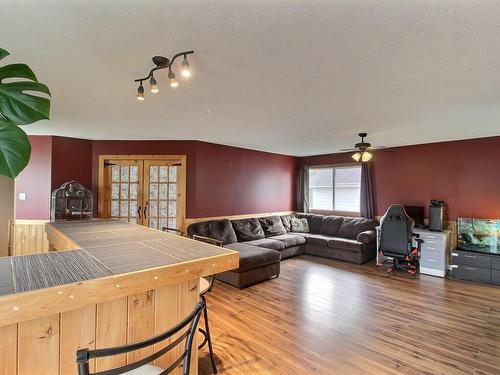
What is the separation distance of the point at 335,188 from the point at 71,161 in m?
5.88

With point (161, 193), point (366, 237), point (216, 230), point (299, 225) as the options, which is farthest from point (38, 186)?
point (366, 237)

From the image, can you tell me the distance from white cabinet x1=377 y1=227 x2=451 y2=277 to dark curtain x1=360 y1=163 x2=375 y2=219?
4.21 feet

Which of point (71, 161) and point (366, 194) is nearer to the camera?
point (71, 161)

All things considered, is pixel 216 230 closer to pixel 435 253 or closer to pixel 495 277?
pixel 435 253

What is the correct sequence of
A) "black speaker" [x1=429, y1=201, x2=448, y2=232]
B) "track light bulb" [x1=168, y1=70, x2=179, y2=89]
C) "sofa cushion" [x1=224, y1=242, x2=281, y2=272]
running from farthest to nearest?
"black speaker" [x1=429, y1=201, x2=448, y2=232], "sofa cushion" [x1=224, y1=242, x2=281, y2=272], "track light bulb" [x1=168, y1=70, x2=179, y2=89]

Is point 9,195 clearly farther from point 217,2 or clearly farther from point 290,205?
point 290,205

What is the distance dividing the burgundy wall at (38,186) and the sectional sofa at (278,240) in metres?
2.61

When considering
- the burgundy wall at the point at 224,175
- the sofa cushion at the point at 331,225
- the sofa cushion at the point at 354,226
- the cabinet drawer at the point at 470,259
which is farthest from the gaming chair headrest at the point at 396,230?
the burgundy wall at the point at 224,175

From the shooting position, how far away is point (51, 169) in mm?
4648

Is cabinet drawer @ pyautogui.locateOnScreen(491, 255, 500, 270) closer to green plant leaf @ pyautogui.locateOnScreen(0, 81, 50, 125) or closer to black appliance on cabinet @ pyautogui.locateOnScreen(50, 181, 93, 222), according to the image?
green plant leaf @ pyautogui.locateOnScreen(0, 81, 50, 125)

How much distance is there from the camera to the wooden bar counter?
0.97 metres

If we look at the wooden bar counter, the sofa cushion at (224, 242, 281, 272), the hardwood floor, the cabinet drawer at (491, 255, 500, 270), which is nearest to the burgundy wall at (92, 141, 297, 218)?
the sofa cushion at (224, 242, 281, 272)

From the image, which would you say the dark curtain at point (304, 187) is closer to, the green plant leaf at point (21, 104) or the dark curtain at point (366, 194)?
the dark curtain at point (366, 194)

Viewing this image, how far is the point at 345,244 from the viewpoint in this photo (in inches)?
211
